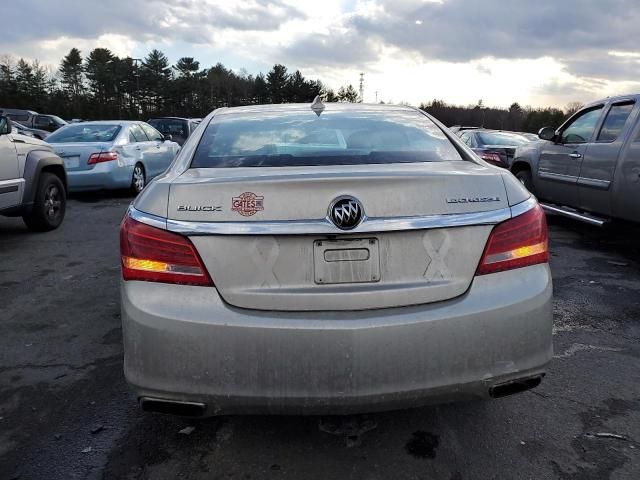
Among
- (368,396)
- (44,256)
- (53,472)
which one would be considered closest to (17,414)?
(53,472)

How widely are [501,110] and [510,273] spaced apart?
71008mm

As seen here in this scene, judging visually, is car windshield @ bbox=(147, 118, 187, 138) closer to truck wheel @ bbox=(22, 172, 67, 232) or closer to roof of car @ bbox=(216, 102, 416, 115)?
truck wheel @ bbox=(22, 172, 67, 232)

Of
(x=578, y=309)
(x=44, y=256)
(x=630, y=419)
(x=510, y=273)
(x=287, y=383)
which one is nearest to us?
(x=287, y=383)

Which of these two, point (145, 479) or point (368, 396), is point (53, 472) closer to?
point (145, 479)

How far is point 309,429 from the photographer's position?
2.62m

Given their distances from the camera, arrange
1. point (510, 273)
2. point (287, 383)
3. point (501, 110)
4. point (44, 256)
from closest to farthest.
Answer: point (287, 383) → point (510, 273) → point (44, 256) → point (501, 110)

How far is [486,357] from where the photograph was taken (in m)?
2.10

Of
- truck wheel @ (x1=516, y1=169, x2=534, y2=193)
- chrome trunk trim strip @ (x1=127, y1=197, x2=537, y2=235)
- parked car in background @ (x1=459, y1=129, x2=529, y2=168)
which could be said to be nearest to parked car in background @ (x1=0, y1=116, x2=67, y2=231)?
chrome trunk trim strip @ (x1=127, y1=197, x2=537, y2=235)

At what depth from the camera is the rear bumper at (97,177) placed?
32.1ft

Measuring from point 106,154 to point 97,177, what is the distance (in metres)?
0.45

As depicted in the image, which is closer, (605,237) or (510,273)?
(510,273)

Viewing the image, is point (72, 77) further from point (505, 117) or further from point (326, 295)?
point (326, 295)

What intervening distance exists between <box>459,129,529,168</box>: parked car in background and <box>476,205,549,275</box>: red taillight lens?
8.07 m

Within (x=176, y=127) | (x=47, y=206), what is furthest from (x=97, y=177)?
(x=176, y=127)
